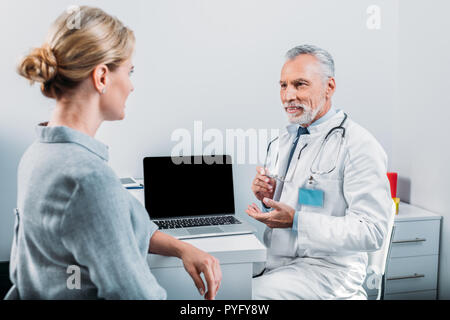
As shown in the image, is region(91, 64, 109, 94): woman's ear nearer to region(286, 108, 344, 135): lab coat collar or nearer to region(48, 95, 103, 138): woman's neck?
region(48, 95, 103, 138): woman's neck

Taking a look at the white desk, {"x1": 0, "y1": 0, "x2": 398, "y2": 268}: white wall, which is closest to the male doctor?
the white desk

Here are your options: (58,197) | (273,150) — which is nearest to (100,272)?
(58,197)

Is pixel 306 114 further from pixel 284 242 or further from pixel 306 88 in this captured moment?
pixel 284 242

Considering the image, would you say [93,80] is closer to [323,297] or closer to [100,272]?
[100,272]

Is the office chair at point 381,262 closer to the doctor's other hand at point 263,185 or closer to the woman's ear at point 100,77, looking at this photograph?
the doctor's other hand at point 263,185

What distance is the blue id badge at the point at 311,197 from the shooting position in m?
1.20

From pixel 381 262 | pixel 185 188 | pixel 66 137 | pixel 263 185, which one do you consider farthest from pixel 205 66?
pixel 66 137

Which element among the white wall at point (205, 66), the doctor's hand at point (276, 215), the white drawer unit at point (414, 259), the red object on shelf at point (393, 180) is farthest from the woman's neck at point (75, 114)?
the red object on shelf at point (393, 180)

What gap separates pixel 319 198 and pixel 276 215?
163mm

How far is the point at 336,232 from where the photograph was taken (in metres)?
1.11

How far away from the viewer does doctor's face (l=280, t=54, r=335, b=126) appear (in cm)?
129

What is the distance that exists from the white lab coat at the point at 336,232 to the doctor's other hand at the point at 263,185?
7cm

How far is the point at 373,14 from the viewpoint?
5.86 ft
